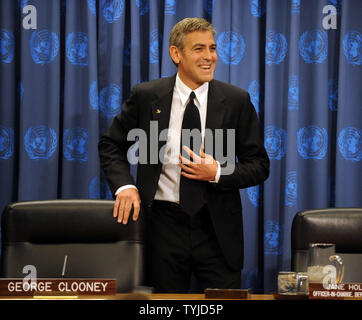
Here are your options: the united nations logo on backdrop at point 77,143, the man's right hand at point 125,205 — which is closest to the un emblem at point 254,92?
the united nations logo on backdrop at point 77,143

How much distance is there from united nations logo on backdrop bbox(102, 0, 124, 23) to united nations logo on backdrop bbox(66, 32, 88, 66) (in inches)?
6.2

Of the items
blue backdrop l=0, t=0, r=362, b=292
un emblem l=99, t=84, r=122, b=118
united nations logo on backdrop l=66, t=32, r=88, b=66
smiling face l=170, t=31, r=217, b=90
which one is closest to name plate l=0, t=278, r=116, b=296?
smiling face l=170, t=31, r=217, b=90

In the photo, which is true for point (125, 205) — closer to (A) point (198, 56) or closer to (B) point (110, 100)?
(A) point (198, 56)

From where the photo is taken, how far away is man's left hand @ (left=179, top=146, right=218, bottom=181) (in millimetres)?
1912

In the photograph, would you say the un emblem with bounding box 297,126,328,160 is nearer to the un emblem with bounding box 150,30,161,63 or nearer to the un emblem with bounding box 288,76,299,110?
the un emblem with bounding box 288,76,299,110

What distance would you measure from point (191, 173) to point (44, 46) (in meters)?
1.24

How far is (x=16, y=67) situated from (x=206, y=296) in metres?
1.98

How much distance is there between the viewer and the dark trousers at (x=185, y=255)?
2074 millimetres

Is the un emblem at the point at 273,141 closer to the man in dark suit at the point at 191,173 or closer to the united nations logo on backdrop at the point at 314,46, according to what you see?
the united nations logo on backdrop at the point at 314,46

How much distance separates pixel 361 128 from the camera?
2727 mm

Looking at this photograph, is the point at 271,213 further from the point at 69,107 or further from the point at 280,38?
the point at 69,107

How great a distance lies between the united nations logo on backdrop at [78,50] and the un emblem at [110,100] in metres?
0.19

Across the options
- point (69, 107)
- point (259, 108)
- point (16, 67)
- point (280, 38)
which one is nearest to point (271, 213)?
point (259, 108)

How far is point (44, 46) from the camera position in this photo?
8.87 feet
